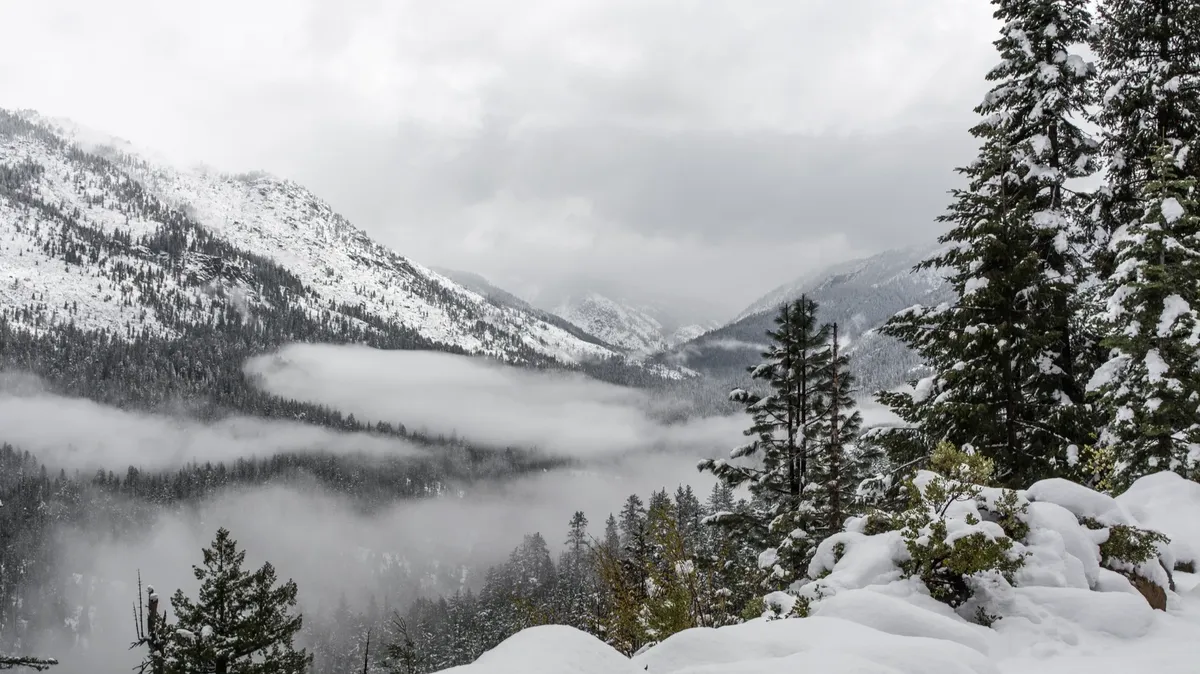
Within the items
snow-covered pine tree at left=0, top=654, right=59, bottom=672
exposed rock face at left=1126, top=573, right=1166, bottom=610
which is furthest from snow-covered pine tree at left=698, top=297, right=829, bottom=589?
snow-covered pine tree at left=0, top=654, right=59, bottom=672

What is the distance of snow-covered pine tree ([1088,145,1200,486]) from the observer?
12.4 m

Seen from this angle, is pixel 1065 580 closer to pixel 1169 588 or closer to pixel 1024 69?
pixel 1169 588

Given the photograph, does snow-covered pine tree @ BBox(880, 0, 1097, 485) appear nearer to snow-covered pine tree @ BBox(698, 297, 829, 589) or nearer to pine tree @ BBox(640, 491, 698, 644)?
snow-covered pine tree @ BBox(698, 297, 829, 589)

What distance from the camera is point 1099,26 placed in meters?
16.2

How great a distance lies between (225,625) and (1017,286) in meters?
28.0

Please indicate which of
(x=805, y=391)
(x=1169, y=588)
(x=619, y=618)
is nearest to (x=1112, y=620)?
(x=1169, y=588)

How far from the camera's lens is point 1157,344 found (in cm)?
1263

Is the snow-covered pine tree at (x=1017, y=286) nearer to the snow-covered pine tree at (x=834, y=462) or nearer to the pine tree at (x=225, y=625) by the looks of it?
the snow-covered pine tree at (x=834, y=462)

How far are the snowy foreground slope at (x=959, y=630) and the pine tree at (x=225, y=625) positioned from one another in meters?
23.3

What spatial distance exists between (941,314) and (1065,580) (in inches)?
309

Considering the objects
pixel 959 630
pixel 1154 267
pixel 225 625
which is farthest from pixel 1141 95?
pixel 225 625

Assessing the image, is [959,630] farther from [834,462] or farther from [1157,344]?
[1157,344]

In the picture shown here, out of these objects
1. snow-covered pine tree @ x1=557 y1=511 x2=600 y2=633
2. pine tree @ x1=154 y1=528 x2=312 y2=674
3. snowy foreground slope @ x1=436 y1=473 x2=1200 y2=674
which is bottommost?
snow-covered pine tree @ x1=557 y1=511 x2=600 y2=633

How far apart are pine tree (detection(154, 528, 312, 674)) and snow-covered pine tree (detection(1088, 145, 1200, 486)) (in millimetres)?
27783
